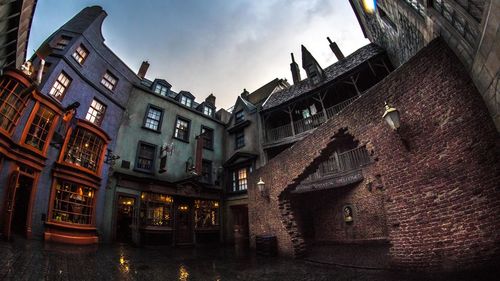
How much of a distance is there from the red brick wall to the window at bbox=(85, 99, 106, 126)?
46.0 feet

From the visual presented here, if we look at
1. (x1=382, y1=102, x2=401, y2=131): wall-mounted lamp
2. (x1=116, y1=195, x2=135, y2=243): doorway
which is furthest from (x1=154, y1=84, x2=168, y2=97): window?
(x1=382, y1=102, x2=401, y2=131): wall-mounted lamp

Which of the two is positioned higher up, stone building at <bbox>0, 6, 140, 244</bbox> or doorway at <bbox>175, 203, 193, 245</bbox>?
stone building at <bbox>0, 6, 140, 244</bbox>

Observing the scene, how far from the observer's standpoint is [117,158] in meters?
12.6

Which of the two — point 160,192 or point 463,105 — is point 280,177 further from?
point 160,192

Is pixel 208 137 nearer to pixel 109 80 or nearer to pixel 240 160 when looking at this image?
pixel 240 160

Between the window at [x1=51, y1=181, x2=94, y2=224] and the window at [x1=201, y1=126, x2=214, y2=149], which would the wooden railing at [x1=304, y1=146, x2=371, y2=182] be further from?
the window at [x1=51, y1=181, x2=94, y2=224]

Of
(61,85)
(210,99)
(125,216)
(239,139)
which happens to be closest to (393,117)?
(239,139)

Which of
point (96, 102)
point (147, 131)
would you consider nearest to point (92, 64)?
point (96, 102)

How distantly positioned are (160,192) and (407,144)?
530 inches

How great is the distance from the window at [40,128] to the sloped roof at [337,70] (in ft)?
43.0

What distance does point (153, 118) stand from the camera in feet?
52.8

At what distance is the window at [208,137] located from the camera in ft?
61.1

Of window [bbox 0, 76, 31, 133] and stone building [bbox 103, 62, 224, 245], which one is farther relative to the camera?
stone building [bbox 103, 62, 224, 245]

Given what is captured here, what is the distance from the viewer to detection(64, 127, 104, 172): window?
1052 cm
